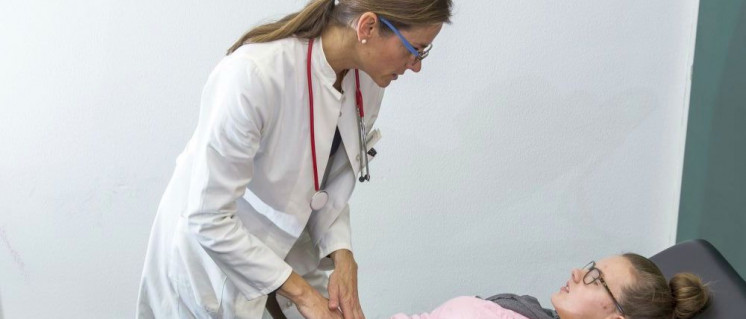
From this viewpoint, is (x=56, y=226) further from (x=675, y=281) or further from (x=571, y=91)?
(x=675, y=281)

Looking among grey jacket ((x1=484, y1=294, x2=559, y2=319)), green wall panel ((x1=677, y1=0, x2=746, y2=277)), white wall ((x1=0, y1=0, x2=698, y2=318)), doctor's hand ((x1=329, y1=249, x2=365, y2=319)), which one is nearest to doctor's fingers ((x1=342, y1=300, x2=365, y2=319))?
doctor's hand ((x1=329, y1=249, x2=365, y2=319))

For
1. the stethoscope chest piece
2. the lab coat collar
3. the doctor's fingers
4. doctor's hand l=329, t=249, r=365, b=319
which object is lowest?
the doctor's fingers

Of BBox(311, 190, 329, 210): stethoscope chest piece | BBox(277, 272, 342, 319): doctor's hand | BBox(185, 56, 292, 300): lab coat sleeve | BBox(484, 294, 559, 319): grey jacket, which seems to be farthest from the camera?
BBox(484, 294, 559, 319): grey jacket

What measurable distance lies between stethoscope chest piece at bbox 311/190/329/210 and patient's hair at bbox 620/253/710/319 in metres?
0.70

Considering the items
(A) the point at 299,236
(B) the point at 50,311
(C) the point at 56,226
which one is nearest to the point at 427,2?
(A) the point at 299,236

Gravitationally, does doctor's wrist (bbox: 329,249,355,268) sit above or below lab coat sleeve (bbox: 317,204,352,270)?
below

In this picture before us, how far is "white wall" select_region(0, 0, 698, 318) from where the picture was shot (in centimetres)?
252

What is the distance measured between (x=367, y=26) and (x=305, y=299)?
51 cm

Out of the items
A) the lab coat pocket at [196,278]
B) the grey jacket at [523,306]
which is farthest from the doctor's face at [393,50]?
the grey jacket at [523,306]

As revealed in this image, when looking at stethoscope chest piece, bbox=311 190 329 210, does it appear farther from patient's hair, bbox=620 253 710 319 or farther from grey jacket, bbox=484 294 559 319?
patient's hair, bbox=620 253 710 319

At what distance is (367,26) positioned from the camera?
4.90 feet

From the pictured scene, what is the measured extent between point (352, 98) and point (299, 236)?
33 centimetres

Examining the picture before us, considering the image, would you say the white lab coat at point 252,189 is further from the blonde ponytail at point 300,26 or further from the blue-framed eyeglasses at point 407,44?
the blue-framed eyeglasses at point 407,44

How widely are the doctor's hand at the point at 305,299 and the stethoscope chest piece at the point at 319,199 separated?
0.18 metres
